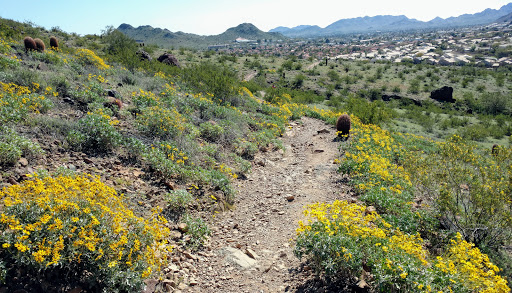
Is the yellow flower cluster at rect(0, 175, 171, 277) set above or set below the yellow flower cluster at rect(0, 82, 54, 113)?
below

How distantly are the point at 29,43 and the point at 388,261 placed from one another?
1571 centimetres

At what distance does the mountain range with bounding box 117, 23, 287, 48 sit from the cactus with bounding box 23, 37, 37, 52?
85.4m

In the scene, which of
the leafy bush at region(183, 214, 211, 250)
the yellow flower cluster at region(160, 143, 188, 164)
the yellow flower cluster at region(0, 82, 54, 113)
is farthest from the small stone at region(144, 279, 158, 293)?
the yellow flower cluster at region(0, 82, 54, 113)

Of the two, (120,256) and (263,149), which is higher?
(120,256)

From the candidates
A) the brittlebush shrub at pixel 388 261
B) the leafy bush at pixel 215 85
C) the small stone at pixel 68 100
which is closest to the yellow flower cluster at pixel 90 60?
the leafy bush at pixel 215 85

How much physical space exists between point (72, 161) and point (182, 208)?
2238 millimetres

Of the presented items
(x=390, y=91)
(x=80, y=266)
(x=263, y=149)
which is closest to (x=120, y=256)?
(x=80, y=266)

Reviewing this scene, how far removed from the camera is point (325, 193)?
7148mm

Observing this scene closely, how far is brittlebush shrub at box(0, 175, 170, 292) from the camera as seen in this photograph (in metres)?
2.83

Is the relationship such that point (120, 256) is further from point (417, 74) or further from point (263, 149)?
point (417, 74)

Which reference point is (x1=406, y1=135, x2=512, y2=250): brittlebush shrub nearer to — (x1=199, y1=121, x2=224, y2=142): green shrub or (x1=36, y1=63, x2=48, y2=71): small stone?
(x1=199, y1=121, x2=224, y2=142): green shrub

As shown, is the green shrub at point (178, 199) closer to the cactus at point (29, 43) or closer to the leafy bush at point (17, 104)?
the leafy bush at point (17, 104)

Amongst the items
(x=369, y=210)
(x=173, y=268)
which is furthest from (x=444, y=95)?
(x=173, y=268)

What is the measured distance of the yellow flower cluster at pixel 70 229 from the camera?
2.84 m
